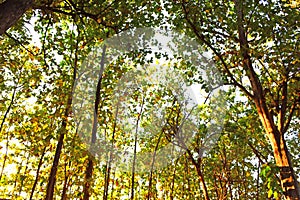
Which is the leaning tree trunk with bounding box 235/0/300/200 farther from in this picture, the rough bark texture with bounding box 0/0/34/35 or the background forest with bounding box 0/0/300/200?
the rough bark texture with bounding box 0/0/34/35

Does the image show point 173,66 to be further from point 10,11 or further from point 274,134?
point 10,11

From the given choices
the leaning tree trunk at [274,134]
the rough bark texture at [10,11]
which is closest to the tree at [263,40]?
the leaning tree trunk at [274,134]

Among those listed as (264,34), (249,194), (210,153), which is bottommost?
(249,194)

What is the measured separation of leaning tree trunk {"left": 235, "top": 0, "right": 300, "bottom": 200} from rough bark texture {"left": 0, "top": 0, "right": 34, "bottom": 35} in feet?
16.1

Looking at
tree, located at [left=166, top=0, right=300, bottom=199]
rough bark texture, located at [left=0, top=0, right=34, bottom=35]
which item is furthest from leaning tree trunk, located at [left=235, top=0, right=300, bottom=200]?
rough bark texture, located at [left=0, top=0, right=34, bottom=35]

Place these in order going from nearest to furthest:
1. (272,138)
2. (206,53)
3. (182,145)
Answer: (272,138), (206,53), (182,145)

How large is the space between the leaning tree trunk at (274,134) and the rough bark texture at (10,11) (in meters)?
4.91

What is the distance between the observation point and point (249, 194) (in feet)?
53.8

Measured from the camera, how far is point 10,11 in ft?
11.1

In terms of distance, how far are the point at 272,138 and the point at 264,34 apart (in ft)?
9.06

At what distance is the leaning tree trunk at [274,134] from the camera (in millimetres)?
6797

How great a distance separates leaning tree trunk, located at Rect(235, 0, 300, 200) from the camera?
6797mm

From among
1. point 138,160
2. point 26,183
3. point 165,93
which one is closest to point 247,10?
point 165,93

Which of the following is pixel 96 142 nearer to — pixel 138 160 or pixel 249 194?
pixel 138 160
